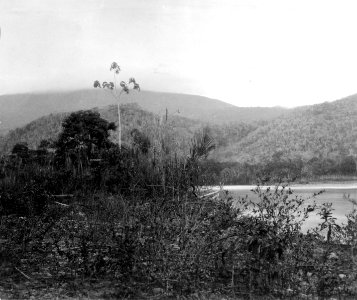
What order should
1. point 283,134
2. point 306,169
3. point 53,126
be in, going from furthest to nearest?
point 283,134
point 53,126
point 306,169

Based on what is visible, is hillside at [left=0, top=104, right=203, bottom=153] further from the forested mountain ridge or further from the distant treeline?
the distant treeline

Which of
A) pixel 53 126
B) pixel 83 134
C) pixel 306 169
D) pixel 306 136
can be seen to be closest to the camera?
pixel 83 134

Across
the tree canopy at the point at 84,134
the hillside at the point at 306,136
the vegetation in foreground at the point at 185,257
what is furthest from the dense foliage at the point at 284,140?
the vegetation in foreground at the point at 185,257

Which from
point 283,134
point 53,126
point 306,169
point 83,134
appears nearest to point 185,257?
point 83,134

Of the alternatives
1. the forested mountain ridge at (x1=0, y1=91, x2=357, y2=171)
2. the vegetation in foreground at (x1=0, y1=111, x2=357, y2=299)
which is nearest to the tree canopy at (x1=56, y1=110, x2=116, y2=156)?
the vegetation in foreground at (x1=0, y1=111, x2=357, y2=299)

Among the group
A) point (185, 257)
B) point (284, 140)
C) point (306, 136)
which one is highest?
point (306, 136)

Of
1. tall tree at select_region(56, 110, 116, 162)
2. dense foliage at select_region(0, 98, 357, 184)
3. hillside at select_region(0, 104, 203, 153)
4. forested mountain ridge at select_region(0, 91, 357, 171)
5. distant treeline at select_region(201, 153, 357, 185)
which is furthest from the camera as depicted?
forested mountain ridge at select_region(0, 91, 357, 171)

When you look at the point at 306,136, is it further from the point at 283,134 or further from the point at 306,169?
the point at 306,169

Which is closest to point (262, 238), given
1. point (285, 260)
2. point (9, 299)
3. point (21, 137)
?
point (285, 260)

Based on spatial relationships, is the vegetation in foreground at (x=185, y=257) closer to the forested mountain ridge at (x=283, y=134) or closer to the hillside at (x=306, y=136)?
the forested mountain ridge at (x=283, y=134)
